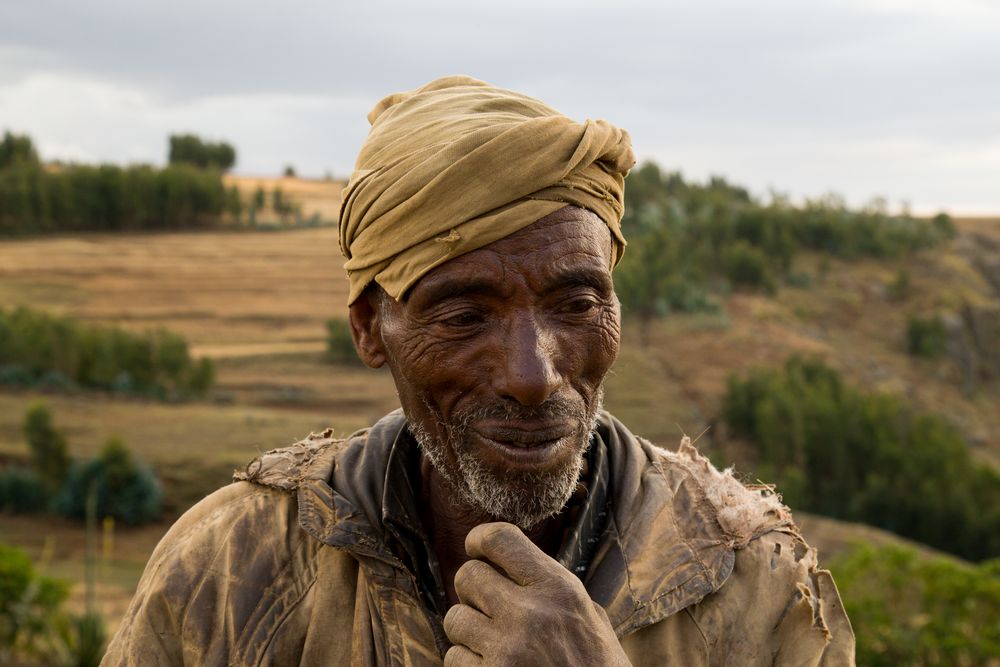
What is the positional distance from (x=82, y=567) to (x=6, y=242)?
20.6 meters

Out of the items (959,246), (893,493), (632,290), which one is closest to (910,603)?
(893,493)

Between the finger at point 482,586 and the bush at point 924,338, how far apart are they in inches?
1752

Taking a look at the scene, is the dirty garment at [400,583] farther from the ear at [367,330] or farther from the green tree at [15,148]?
the green tree at [15,148]

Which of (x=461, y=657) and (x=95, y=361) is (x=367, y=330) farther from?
(x=95, y=361)

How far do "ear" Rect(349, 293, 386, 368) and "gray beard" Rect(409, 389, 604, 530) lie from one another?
0.23 meters

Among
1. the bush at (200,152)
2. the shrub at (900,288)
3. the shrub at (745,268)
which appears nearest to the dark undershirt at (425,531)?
the shrub at (745,268)

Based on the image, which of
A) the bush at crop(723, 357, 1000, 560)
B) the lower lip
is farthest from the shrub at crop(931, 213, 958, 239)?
the lower lip

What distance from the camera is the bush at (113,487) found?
73.2ft

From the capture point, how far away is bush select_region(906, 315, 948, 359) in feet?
143

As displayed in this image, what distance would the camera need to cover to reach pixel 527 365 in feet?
6.87

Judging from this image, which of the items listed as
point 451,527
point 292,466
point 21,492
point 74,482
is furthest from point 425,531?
point 21,492

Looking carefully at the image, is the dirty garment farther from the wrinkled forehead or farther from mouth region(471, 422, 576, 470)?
the wrinkled forehead

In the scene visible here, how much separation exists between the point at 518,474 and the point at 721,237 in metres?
45.4

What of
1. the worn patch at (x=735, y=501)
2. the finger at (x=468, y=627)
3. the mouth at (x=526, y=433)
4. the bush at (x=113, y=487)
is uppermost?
the mouth at (x=526, y=433)
